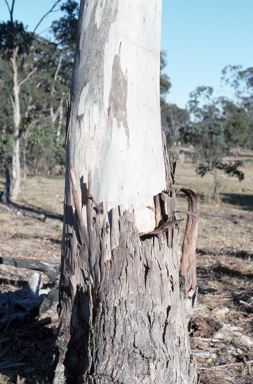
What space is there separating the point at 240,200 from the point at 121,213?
11238mm

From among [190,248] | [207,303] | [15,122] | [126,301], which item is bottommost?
[207,303]

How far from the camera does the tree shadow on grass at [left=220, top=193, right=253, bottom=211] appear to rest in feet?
36.1

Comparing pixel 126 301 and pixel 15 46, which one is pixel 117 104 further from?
pixel 15 46

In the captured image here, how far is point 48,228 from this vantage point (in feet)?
23.7

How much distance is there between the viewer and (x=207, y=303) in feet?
11.4

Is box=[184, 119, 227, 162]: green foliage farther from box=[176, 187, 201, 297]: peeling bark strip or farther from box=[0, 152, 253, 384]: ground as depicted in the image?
box=[176, 187, 201, 297]: peeling bark strip

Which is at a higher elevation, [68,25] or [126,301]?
[68,25]

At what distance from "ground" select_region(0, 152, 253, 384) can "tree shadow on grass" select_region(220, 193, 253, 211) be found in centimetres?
246

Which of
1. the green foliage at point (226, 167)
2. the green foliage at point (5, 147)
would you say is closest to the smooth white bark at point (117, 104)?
the green foliage at point (226, 167)

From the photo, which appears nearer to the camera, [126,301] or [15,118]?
[126,301]

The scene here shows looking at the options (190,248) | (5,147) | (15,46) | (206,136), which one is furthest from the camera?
(206,136)

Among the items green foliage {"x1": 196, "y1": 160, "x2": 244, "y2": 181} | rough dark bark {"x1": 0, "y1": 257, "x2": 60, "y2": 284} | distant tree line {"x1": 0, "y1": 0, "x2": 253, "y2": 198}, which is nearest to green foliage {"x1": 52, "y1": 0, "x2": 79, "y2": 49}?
distant tree line {"x1": 0, "y1": 0, "x2": 253, "y2": 198}

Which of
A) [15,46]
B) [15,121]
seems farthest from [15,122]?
[15,46]

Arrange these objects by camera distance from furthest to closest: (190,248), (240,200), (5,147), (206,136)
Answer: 1. (206,136)
2. (5,147)
3. (240,200)
4. (190,248)
